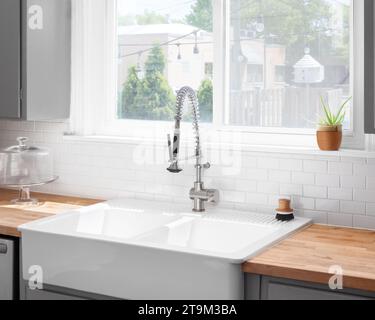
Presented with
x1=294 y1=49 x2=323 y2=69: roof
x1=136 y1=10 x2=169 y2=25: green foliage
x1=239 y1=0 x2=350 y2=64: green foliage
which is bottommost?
x1=294 y1=49 x2=323 y2=69: roof

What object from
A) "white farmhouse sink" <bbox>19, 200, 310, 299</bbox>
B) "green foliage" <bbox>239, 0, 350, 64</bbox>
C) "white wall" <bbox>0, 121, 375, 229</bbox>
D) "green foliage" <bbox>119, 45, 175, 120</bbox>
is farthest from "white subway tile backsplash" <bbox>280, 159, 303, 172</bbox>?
"green foliage" <bbox>119, 45, 175, 120</bbox>

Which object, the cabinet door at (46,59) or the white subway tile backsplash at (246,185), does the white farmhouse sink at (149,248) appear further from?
the cabinet door at (46,59)

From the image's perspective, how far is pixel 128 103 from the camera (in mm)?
3426

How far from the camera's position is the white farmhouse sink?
221 cm

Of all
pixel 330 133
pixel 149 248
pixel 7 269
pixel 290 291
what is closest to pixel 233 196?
pixel 330 133

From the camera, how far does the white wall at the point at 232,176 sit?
2711 millimetres

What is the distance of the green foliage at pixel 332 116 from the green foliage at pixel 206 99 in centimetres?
57

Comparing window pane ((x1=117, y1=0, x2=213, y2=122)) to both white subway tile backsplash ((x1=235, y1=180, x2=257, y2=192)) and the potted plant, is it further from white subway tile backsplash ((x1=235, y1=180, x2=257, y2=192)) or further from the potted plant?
the potted plant

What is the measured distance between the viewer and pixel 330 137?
2727mm

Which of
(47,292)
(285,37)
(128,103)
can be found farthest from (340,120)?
(47,292)

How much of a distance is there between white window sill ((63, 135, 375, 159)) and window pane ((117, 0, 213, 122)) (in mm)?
199

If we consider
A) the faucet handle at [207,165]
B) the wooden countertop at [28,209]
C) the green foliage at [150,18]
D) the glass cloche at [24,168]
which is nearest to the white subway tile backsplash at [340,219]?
the faucet handle at [207,165]

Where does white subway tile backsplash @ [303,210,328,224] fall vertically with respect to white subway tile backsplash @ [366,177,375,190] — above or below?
below

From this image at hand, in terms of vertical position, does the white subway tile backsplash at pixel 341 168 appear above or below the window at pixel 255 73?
below
